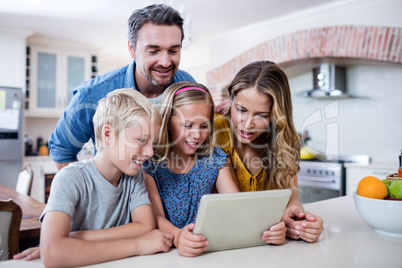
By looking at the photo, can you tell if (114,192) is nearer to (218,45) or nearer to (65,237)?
(65,237)

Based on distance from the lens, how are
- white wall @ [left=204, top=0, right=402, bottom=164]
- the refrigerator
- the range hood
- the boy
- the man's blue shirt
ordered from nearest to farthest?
the boy → the man's blue shirt → white wall @ [left=204, top=0, right=402, bottom=164] → the range hood → the refrigerator

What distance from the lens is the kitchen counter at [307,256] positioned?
736 mm

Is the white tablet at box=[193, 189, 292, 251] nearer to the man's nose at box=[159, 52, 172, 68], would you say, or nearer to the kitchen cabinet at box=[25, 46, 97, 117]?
the man's nose at box=[159, 52, 172, 68]

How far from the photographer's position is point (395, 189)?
960mm

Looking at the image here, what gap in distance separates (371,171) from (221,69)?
2.42m

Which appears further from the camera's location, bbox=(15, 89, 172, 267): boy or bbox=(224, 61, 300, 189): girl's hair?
bbox=(224, 61, 300, 189): girl's hair

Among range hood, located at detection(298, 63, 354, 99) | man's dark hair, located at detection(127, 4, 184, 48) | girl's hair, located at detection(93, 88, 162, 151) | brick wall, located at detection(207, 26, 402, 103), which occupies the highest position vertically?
brick wall, located at detection(207, 26, 402, 103)

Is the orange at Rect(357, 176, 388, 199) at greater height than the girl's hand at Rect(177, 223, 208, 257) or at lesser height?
greater

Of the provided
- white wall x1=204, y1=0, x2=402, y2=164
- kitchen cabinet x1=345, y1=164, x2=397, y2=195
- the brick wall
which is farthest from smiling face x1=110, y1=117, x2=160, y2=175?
the brick wall

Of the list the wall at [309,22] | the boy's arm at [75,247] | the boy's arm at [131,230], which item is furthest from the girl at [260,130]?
the wall at [309,22]

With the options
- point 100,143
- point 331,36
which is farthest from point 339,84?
point 100,143

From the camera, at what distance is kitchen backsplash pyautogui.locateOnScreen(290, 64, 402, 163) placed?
3705 millimetres

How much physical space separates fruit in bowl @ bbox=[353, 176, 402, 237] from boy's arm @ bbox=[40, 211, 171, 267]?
0.60 m

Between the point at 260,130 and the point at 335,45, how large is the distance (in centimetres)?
280
